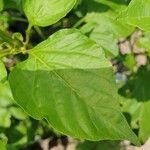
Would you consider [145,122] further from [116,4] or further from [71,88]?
[71,88]

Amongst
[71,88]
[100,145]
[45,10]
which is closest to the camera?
[71,88]

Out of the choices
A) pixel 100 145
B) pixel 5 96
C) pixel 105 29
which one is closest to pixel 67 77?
pixel 105 29

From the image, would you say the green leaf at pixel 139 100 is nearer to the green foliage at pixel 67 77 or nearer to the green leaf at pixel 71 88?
the green foliage at pixel 67 77

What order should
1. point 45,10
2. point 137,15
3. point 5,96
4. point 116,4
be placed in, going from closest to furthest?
point 137,15, point 45,10, point 116,4, point 5,96

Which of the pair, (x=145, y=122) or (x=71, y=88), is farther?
(x=145, y=122)

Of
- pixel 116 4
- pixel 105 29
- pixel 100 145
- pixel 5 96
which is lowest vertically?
pixel 100 145

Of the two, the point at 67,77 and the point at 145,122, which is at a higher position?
the point at 67,77

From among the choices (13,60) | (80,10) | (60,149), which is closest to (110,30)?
(80,10)
